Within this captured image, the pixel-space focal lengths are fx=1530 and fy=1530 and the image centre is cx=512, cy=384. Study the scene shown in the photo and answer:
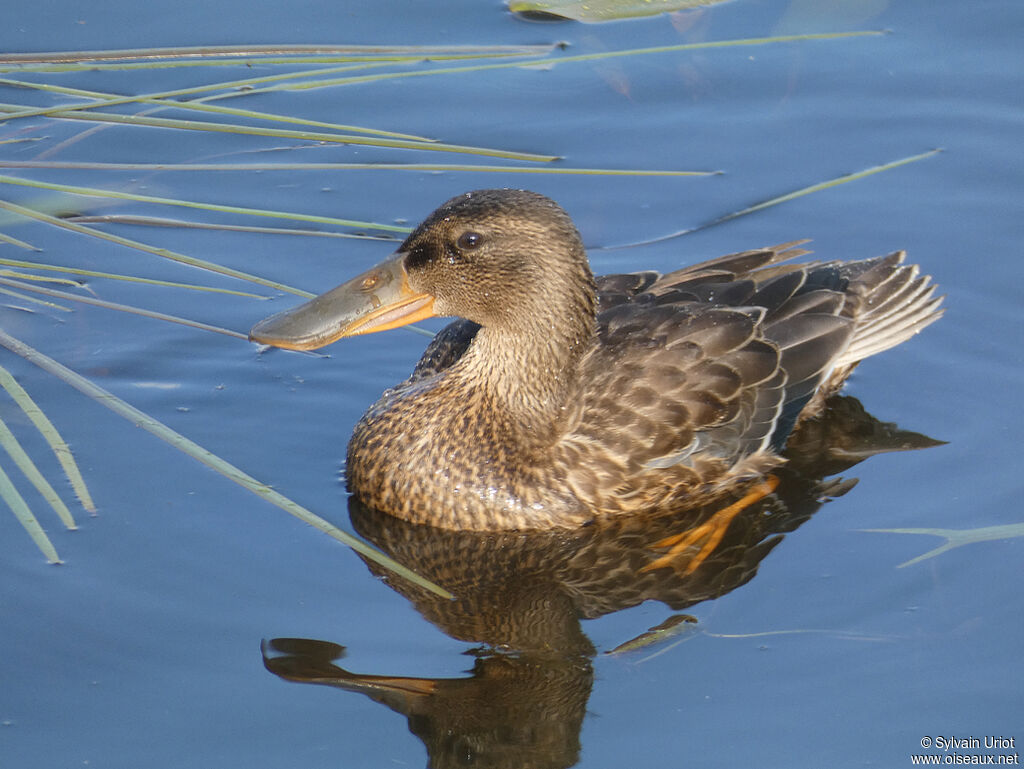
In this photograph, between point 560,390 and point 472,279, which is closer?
point 472,279

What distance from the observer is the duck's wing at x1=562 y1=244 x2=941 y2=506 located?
6.04 meters

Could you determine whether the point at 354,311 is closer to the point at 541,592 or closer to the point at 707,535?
the point at 541,592

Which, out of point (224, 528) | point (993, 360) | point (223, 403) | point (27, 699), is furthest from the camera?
point (993, 360)

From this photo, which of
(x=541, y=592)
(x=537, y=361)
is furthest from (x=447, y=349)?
(x=541, y=592)

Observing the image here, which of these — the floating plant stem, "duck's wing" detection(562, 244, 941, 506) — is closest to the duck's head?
"duck's wing" detection(562, 244, 941, 506)

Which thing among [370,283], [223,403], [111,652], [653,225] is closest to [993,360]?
[653,225]

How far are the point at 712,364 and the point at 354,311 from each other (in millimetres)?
1455

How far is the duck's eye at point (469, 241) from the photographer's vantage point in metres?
5.81

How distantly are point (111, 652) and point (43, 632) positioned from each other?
0.25m

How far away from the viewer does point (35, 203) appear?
7340 millimetres

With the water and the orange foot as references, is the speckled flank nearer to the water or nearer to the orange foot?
the orange foot

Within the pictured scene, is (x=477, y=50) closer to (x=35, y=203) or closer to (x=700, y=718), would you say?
(x=35, y=203)

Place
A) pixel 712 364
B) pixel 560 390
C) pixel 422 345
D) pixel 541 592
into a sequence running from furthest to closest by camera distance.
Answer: pixel 422 345, pixel 712 364, pixel 560 390, pixel 541 592

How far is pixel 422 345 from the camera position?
725 cm
